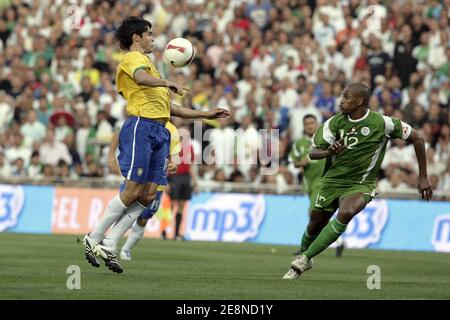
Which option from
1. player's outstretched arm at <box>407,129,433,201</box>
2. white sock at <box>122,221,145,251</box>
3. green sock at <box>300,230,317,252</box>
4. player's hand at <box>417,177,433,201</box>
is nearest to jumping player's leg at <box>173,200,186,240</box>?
white sock at <box>122,221,145,251</box>

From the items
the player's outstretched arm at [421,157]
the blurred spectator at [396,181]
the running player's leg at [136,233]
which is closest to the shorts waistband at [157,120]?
the player's outstretched arm at [421,157]

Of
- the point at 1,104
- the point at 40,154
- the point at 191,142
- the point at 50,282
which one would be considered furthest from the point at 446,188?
the point at 50,282

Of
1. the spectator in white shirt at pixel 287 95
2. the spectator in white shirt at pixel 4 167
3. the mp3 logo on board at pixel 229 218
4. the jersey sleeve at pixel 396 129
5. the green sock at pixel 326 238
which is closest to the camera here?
the green sock at pixel 326 238

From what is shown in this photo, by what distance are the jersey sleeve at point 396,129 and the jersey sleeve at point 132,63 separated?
297 centimetres

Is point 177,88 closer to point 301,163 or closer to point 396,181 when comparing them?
point 301,163

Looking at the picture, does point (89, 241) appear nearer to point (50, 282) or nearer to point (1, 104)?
point (50, 282)

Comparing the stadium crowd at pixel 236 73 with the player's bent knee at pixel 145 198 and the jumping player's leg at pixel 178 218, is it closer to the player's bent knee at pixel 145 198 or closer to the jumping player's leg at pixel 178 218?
the jumping player's leg at pixel 178 218

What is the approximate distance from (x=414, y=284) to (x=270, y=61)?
15.9 m

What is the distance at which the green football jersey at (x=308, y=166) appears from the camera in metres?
20.7

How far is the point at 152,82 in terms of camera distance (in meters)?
12.8

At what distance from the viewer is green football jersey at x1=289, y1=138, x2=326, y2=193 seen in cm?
2073

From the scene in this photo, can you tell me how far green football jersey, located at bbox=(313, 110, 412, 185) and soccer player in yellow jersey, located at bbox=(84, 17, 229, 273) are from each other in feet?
4.61

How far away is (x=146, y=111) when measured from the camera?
43.6 feet

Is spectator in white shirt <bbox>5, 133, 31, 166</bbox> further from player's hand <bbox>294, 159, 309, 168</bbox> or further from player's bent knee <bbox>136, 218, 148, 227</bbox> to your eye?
player's bent knee <bbox>136, 218, 148, 227</bbox>
